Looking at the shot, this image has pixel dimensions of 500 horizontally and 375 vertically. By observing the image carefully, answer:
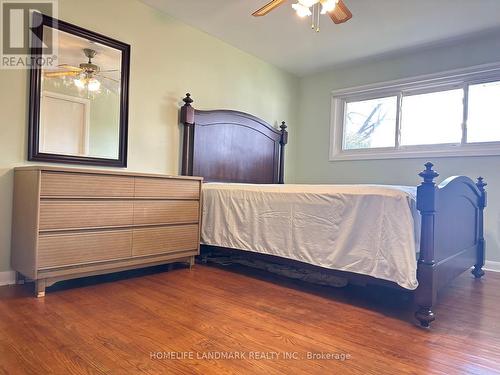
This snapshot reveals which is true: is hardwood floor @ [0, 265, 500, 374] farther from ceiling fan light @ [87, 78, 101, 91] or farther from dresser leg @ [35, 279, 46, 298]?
ceiling fan light @ [87, 78, 101, 91]

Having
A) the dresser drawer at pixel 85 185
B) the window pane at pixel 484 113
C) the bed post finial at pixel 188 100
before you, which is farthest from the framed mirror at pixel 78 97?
the window pane at pixel 484 113

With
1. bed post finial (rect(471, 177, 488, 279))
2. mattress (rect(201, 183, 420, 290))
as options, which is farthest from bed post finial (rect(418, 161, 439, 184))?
bed post finial (rect(471, 177, 488, 279))

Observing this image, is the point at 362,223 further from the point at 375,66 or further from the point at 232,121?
the point at 375,66

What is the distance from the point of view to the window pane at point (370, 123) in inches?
161

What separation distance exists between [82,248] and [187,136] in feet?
5.13

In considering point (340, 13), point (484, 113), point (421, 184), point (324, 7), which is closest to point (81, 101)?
point (324, 7)

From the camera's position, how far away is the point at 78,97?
101 inches

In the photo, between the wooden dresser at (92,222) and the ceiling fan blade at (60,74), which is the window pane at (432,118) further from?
the ceiling fan blade at (60,74)

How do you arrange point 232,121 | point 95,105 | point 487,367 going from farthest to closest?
point 232,121
point 95,105
point 487,367

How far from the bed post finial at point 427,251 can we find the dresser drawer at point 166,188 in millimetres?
1759

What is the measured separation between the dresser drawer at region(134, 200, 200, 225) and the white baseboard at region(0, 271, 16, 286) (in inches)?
34.4

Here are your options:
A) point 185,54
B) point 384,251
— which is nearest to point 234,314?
point 384,251

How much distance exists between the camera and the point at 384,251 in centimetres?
190

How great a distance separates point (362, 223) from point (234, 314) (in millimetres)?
933
